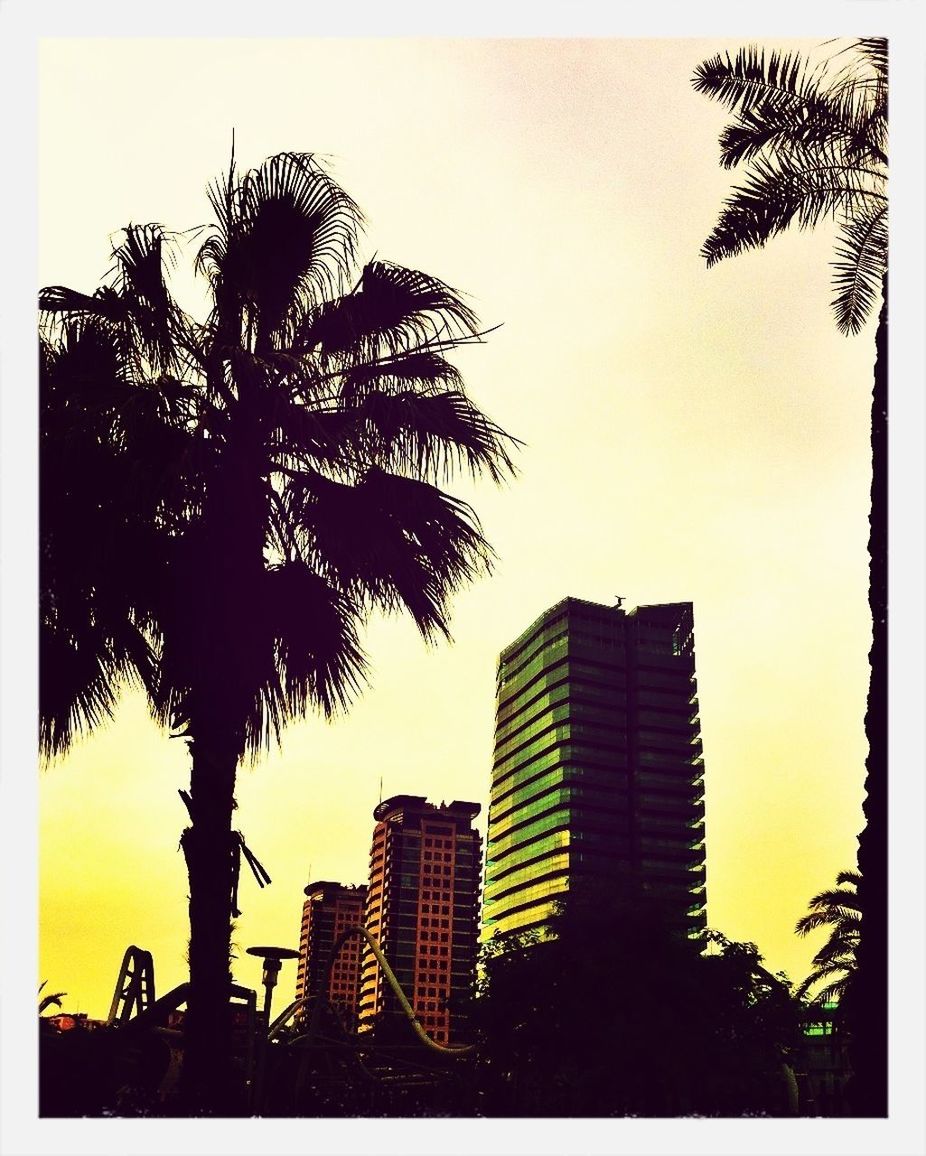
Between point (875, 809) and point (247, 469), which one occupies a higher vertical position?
point (247, 469)

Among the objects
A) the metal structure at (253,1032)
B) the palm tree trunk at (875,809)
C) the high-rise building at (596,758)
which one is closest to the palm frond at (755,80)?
the palm tree trunk at (875,809)

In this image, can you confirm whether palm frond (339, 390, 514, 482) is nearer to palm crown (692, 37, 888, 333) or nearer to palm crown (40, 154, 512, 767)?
palm crown (40, 154, 512, 767)

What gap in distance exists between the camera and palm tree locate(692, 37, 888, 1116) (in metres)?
9.70

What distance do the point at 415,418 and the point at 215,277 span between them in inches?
91.1

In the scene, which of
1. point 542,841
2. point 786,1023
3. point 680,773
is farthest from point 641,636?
point 786,1023

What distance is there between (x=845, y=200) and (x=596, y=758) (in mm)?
165884

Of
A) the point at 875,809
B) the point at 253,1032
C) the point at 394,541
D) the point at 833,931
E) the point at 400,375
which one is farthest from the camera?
the point at 833,931

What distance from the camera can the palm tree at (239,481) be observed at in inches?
379

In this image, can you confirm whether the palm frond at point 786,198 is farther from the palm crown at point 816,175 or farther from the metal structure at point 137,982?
the metal structure at point 137,982

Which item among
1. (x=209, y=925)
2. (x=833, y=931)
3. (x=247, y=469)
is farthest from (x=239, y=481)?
(x=833, y=931)

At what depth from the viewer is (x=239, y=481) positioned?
395 inches

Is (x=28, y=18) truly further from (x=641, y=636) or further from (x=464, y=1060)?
(x=641, y=636)

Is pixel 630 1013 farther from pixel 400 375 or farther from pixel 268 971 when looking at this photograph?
pixel 400 375

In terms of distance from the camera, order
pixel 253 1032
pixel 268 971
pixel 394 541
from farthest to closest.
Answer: pixel 268 971
pixel 253 1032
pixel 394 541
